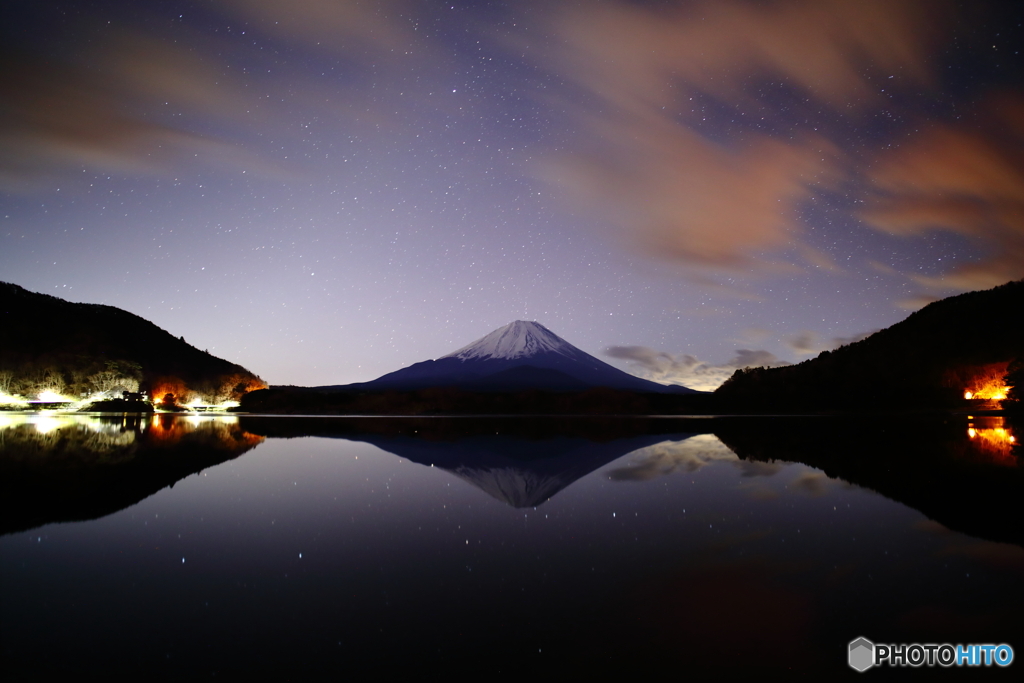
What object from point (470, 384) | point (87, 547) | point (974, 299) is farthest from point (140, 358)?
point (974, 299)

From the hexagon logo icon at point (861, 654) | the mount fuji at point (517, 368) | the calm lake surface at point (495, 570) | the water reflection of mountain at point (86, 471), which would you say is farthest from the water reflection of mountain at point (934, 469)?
the mount fuji at point (517, 368)

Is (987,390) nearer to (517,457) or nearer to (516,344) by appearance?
(517,457)

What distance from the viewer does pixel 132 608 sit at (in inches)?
156

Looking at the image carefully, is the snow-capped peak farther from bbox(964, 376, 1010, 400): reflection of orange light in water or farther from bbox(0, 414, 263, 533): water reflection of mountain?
bbox(0, 414, 263, 533): water reflection of mountain

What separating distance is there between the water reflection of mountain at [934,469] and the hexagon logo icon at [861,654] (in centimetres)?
343

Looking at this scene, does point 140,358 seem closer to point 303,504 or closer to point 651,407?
point 651,407

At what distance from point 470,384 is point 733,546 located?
505 ft

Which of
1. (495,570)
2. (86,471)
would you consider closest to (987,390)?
(495,570)

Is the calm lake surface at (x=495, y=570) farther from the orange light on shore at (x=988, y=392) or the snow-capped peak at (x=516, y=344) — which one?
the snow-capped peak at (x=516, y=344)

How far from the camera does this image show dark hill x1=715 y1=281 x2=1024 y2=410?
5109cm

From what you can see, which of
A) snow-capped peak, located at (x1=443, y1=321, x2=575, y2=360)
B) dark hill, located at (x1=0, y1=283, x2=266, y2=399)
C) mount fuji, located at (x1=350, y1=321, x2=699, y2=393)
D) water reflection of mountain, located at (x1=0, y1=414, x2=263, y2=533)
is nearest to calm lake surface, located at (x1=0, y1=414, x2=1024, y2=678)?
water reflection of mountain, located at (x1=0, y1=414, x2=263, y2=533)

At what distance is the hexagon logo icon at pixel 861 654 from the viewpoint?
3.29 metres

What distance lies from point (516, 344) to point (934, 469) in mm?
174591

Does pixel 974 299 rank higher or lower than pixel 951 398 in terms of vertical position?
higher
